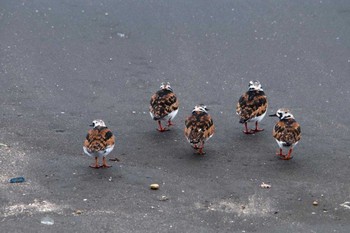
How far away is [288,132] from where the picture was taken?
457 inches

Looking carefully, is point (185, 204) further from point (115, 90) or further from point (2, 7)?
point (2, 7)

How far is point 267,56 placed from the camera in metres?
16.0

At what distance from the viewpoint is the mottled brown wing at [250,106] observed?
1262 centimetres

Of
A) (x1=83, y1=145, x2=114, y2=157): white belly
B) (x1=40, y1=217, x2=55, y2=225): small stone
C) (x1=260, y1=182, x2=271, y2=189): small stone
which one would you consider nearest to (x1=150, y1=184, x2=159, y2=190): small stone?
(x1=83, y1=145, x2=114, y2=157): white belly

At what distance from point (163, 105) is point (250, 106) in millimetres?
1486

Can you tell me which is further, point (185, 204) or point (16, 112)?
point (16, 112)

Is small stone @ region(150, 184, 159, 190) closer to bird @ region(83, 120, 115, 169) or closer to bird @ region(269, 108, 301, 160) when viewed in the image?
bird @ region(83, 120, 115, 169)

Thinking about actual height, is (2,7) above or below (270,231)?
above

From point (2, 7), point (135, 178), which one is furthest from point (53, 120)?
point (2, 7)

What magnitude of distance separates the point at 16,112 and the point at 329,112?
563 centimetres

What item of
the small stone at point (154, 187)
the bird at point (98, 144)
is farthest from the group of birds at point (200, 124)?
the small stone at point (154, 187)

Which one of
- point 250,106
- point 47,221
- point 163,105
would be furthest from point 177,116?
point 47,221

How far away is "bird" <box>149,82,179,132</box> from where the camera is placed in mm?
12656

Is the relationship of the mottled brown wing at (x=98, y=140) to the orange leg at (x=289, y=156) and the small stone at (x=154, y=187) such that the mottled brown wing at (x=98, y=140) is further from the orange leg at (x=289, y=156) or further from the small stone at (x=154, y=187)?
the orange leg at (x=289, y=156)
